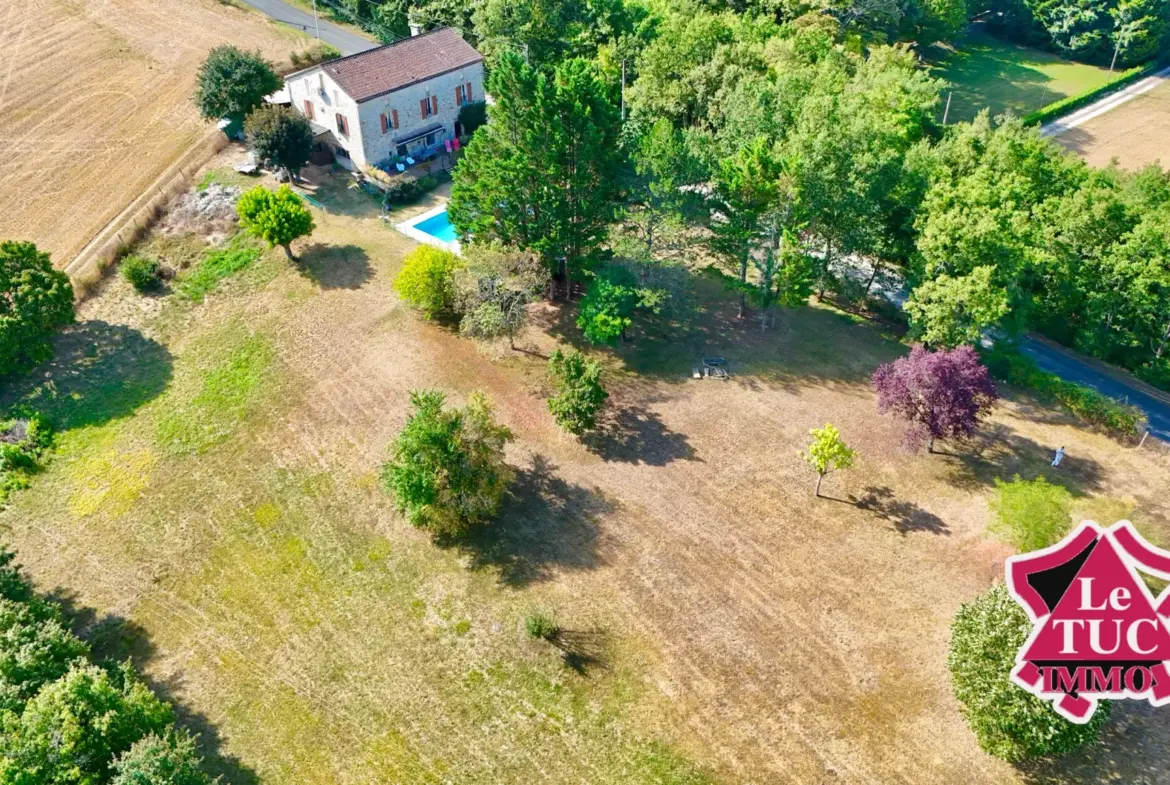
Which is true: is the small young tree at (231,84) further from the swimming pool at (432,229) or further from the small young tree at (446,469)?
the small young tree at (446,469)

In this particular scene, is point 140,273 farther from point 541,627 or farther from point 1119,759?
point 1119,759

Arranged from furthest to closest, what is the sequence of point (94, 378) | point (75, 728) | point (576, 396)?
point (94, 378) → point (576, 396) → point (75, 728)

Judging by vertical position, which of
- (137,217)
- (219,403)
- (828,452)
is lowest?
(219,403)

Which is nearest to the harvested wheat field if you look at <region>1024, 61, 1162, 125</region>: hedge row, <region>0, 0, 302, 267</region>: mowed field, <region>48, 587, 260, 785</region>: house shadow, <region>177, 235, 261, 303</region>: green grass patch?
<region>1024, 61, 1162, 125</region>: hedge row

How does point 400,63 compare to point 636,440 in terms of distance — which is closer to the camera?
point 636,440

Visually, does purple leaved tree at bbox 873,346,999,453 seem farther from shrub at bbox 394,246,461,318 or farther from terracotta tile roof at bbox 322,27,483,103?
terracotta tile roof at bbox 322,27,483,103

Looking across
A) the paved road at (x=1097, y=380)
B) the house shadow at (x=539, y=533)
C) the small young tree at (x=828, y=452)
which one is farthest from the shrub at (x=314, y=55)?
the paved road at (x=1097, y=380)

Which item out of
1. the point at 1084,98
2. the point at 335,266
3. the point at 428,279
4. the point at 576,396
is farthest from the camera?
the point at 1084,98

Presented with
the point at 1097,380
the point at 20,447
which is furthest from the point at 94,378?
the point at 1097,380
